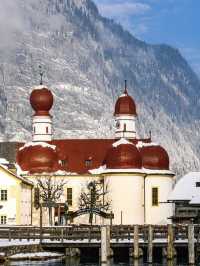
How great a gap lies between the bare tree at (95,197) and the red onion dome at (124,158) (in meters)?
3.13

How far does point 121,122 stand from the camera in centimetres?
13100

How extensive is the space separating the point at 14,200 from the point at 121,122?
2613 cm

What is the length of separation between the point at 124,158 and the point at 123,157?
0.60 feet

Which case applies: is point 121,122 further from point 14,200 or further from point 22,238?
point 22,238

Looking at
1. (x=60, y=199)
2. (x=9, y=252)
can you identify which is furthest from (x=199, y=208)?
(x=9, y=252)

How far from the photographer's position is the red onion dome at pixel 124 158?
118312 mm

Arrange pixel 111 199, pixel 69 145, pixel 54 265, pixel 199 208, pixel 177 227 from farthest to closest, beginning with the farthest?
1. pixel 69 145
2. pixel 111 199
3. pixel 199 208
4. pixel 177 227
5. pixel 54 265

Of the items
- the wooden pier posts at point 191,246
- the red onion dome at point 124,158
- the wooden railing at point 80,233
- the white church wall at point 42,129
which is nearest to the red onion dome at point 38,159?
the white church wall at point 42,129

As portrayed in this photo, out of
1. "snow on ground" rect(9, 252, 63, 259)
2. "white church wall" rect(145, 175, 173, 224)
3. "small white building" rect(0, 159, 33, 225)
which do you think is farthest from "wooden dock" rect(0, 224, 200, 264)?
"white church wall" rect(145, 175, 173, 224)

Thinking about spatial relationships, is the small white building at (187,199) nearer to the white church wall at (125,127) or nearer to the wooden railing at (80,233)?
the wooden railing at (80,233)

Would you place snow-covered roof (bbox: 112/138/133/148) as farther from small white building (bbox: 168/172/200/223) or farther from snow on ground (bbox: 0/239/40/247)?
snow on ground (bbox: 0/239/40/247)

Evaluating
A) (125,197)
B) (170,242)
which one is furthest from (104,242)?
(125,197)

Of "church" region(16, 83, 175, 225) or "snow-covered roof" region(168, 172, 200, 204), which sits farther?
"church" region(16, 83, 175, 225)

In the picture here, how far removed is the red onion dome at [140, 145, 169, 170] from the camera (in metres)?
123
